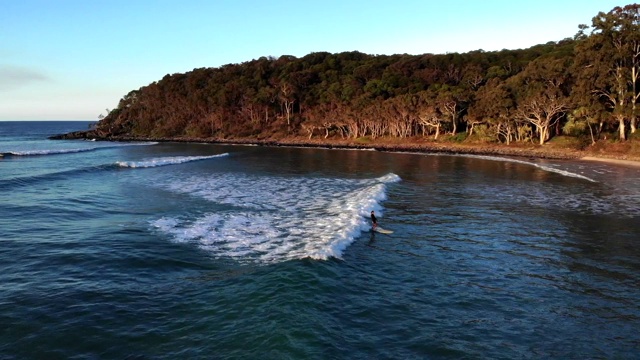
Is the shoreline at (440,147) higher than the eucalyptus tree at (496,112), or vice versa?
the eucalyptus tree at (496,112)

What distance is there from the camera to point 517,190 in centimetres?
3056

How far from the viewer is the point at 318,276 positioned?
12906mm


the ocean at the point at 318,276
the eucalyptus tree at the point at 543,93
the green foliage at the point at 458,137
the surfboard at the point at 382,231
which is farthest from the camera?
the green foliage at the point at 458,137

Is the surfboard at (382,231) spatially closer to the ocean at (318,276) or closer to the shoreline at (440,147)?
the ocean at (318,276)

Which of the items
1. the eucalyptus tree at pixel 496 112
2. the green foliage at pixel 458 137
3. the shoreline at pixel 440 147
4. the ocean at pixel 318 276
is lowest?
the ocean at pixel 318 276

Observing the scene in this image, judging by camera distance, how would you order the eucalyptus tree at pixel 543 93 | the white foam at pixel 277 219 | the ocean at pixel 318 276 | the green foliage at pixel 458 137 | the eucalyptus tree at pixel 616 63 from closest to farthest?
the ocean at pixel 318 276 → the white foam at pixel 277 219 → the eucalyptus tree at pixel 616 63 → the eucalyptus tree at pixel 543 93 → the green foliage at pixel 458 137

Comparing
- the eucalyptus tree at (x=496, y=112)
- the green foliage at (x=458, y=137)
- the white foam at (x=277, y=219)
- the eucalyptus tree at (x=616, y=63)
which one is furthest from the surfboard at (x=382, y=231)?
the green foliage at (x=458, y=137)

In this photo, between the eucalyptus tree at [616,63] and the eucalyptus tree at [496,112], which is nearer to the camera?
the eucalyptus tree at [616,63]

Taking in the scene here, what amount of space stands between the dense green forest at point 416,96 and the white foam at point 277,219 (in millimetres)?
39273

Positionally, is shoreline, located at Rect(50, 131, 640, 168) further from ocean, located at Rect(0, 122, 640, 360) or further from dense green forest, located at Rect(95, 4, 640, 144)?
ocean, located at Rect(0, 122, 640, 360)

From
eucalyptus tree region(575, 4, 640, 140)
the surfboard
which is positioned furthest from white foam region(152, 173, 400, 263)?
eucalyptus tree region(575, 4, 640, 140)

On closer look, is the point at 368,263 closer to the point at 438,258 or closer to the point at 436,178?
the point at 438,258

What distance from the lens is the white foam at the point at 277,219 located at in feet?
52.8

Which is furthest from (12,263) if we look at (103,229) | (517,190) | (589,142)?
(589,142)
